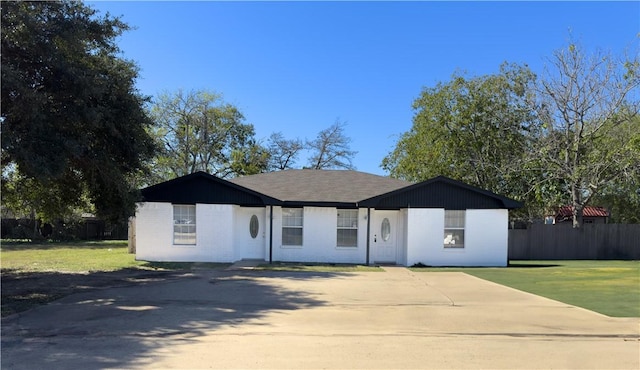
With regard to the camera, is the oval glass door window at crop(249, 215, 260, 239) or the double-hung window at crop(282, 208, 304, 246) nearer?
the double-hung window at crop(282, 208, 304, 246)

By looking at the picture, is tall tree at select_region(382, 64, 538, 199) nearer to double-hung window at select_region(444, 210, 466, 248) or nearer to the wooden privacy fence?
the wooden privacy fence

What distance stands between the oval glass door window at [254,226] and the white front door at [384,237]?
16.5ft

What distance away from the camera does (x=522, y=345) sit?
6.74 metres

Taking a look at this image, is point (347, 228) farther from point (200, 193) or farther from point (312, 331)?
point (312, 331)

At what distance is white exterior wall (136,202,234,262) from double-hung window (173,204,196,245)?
0.20 m

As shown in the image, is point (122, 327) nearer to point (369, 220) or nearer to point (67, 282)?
point (67, 282)

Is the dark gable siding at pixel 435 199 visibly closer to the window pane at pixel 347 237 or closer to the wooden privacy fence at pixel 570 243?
the window pane at pixel 347 237

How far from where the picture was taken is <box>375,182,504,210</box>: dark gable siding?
18.7 meters

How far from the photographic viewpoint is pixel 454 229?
750 inches

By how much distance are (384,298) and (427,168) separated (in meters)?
21.1

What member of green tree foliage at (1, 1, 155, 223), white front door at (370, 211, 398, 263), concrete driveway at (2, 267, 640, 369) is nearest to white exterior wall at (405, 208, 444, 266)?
white front door at (370, 211, 398, 263)

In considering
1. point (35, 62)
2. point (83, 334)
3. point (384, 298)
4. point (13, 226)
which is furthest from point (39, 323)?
point (13, 226)

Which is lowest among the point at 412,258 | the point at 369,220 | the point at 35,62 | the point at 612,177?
the point at 412,258

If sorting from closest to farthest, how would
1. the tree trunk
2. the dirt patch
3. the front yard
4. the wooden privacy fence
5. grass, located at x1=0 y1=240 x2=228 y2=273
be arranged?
the dirt patch → the front yard → grass, located at x1=0 y1=240 x2=228 y2=273 → the wooden privacy fence → the tree trunk
